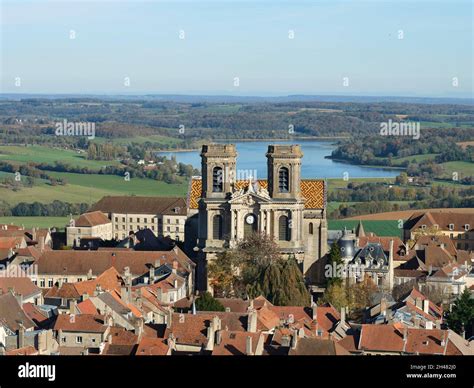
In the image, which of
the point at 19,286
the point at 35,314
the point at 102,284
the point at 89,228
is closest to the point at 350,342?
the point at 35,314

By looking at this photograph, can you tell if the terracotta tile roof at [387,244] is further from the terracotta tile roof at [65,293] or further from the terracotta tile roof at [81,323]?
the terracotta tile roof at [81,323]

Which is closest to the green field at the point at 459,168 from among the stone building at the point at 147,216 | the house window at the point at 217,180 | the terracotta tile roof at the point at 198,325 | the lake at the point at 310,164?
the lake at the point at 310,164

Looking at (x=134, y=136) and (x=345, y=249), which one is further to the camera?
(x=134, y=136)
